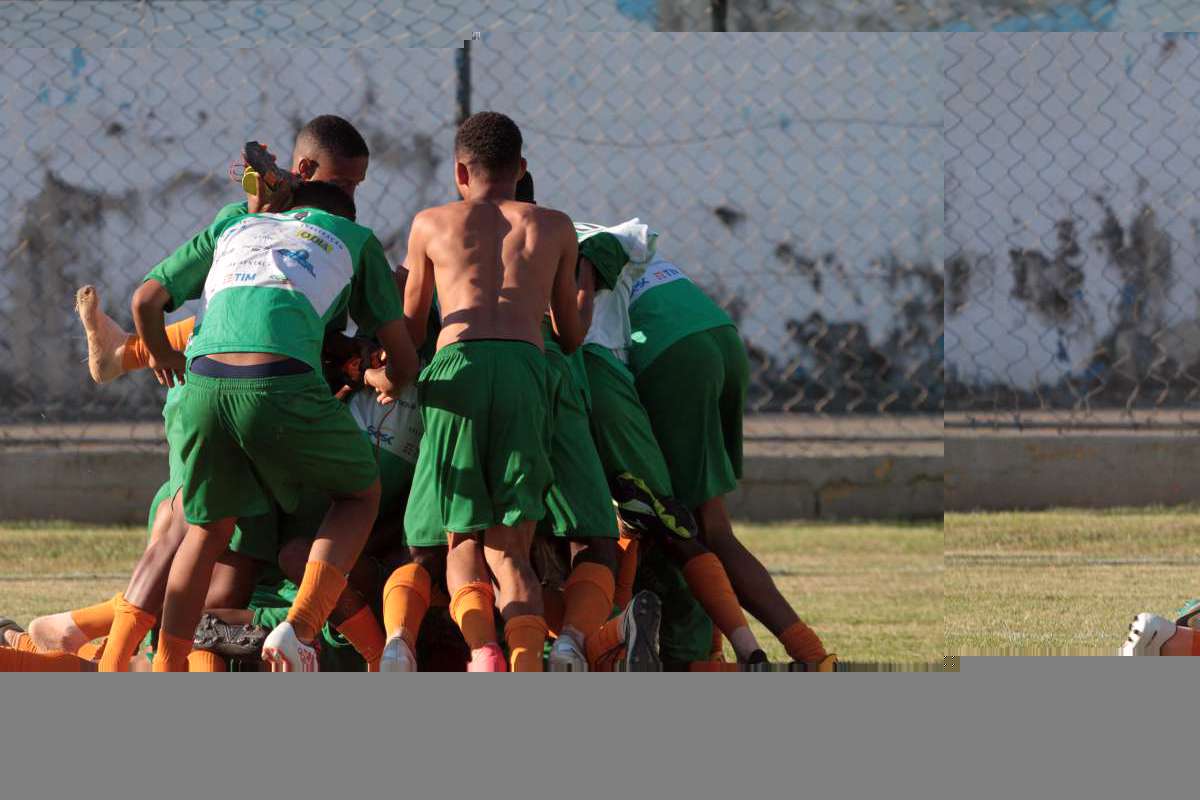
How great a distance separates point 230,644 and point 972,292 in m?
4.24

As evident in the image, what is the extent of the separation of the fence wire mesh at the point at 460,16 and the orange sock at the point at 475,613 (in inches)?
90.1

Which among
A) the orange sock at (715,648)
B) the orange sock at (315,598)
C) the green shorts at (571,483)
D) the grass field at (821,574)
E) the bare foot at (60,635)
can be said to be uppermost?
the green shorts at (571,483)

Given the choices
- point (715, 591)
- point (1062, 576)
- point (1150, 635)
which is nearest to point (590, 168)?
point (1062, 576)

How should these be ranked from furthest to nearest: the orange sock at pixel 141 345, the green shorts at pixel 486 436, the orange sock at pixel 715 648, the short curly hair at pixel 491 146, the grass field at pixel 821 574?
1. the grass field at pixel 821 574
2. the orange sock at pixel 715 648
3. the orange sock at pixel 141 345
4. the short curly hair at pixel 491 146
5. the green shorts at pixel 486 436

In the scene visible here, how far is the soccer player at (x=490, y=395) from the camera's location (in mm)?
3777

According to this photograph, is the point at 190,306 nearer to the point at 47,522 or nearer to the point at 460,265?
the point at 47,522

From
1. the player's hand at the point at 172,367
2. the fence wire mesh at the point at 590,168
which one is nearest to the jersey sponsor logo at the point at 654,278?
the player's hand at the point at 172,367

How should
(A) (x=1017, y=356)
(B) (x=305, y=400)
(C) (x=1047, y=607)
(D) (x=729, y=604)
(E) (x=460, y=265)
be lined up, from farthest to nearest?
(A) (x=1017, y=356), (C) (x=1047, y=607), (D) (x=729, y=604), (E) (x=460, y=265), (B) (x=305, y=400)

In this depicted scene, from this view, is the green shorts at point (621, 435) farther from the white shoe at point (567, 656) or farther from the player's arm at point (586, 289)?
the white shoe at point (567, 656)

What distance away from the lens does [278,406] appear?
3.65m

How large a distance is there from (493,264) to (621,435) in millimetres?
600

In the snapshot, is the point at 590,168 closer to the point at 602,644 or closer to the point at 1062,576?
the point at 1062,576

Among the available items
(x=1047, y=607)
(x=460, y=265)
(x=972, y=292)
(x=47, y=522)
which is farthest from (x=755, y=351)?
(x=460, y=265)

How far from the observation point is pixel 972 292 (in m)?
7.26
